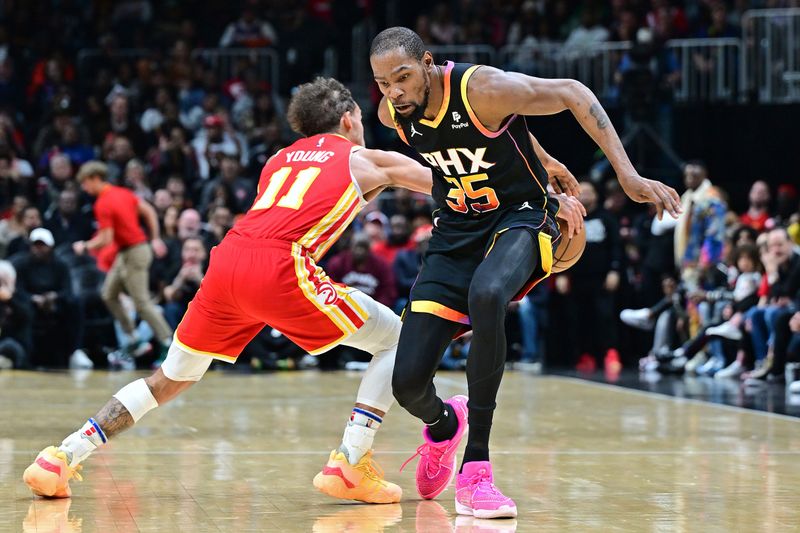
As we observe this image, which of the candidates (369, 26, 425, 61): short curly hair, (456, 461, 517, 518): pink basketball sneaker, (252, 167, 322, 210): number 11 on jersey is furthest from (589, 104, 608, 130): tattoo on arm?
(456, 461, 517, 518): pink basketball sneaker

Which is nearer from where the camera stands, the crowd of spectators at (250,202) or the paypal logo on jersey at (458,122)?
the paypal logo on jersey at (458,122)

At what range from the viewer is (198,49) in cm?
1856

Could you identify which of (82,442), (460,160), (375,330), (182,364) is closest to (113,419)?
(82,442)

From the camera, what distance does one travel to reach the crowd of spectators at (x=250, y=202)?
1327 cm

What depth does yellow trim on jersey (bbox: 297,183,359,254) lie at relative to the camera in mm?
5293

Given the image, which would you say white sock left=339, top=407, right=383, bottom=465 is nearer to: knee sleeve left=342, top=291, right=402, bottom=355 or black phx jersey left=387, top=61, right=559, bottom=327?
knee sleeve left=342, top=291, right=402, bottom=355

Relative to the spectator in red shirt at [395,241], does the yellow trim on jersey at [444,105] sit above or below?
above

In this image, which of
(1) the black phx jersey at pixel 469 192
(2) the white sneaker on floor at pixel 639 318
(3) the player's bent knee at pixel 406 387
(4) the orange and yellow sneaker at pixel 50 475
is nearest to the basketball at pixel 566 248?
(1) the black phx jersey at pixel 469 192

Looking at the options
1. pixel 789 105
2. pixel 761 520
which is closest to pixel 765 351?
pixel 789 105

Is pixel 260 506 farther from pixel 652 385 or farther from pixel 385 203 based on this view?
pixel 385 203

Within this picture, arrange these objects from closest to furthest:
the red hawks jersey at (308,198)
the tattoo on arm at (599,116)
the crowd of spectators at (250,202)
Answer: the tattoo on arm at (599,116), the red hawks jersey at (308,198), the crowd of spectators at (250,202)

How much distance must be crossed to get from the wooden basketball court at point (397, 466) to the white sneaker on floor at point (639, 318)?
353 centimetres

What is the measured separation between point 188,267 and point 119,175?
2419 millimetres

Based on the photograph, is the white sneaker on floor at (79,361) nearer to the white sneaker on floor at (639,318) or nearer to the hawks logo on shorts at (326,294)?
the white sneaker on floor at (639,318)
